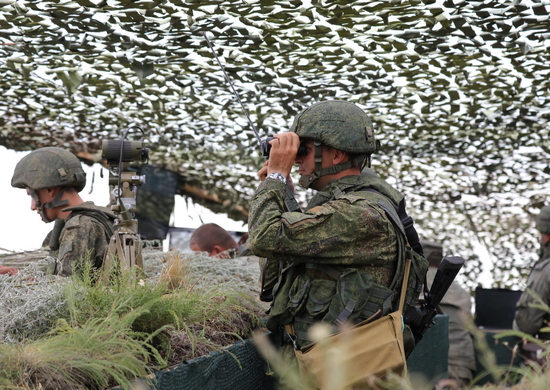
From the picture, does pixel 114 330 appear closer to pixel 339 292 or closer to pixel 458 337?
pixel 339 292

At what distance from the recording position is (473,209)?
12375 millimetres

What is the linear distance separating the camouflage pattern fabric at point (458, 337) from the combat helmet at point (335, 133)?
4681 millimetres

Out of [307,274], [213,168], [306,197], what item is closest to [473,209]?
[306,197]

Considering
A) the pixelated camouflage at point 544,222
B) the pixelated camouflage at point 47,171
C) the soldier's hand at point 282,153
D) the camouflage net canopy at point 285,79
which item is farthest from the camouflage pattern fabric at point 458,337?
the soldier's hand at point 282,153

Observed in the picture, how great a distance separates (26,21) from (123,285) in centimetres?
385

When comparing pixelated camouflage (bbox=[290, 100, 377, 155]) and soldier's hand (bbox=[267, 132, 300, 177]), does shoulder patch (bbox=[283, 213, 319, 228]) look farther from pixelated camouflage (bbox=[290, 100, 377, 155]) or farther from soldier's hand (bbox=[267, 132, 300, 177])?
pixelated camouflage (bbox=[290, 100, 377, 155])

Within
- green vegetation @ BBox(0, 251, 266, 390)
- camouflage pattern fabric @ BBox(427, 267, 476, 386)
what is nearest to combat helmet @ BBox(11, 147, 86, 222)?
green vegetation @ BBox(0, 251, 266, 390)

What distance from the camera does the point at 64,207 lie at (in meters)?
4.41

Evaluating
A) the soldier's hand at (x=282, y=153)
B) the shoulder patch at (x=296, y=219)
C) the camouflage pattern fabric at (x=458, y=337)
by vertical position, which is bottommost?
the camouflage pattern fabric at (x=458, y=337)

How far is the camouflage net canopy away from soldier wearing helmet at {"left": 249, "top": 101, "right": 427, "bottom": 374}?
2.50 meters

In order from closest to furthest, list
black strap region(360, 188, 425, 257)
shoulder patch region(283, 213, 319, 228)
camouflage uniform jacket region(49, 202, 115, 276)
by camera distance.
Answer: shoulder patch region(283, 213, 319, 228) → black strap region(360, 188, 425, 257) → camouflage uniform jacket region(49, 202, 115, 276)

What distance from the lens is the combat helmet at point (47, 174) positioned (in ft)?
14.2

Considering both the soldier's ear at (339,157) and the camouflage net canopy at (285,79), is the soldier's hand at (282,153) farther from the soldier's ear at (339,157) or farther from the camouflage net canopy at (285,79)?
the camouflage net canopy at (285,79)

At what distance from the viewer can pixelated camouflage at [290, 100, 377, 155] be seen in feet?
10.2
